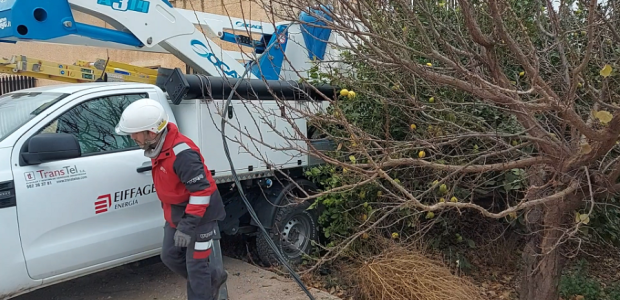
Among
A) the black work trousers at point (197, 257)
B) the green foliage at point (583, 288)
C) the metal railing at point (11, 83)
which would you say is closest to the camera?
the black work trousers at point (197, 257)

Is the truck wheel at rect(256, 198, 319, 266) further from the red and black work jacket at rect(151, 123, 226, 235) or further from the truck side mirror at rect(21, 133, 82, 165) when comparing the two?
the truck side mirror at rect(21, 133, 82, 165)

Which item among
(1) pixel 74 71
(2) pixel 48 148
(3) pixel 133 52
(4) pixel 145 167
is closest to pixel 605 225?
(4) pixel 145 167

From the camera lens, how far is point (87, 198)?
4.01 meters

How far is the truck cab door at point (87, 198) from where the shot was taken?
3.75 m

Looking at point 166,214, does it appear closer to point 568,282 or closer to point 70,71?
point 70,71

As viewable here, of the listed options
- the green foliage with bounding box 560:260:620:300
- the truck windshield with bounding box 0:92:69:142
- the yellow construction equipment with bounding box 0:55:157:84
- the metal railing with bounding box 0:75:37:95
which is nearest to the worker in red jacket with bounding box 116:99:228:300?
the truck windshield with bounding box 0:92:69:142

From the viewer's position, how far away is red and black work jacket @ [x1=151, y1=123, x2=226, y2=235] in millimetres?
3727

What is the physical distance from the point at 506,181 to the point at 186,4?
9.61 meters

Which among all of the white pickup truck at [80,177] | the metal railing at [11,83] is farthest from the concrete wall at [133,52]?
the white pickup truck at [80,177]

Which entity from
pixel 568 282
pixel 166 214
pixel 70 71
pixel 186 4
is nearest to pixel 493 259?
pixel 568 282

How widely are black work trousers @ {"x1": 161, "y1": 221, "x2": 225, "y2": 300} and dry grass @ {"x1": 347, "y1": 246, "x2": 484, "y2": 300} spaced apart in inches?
56.1

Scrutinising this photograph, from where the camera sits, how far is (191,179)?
3.71m

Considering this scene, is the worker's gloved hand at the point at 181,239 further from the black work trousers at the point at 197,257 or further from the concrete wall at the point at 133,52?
the concrete wall at the point at 133,52

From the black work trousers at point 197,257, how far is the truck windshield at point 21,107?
1.32 m
